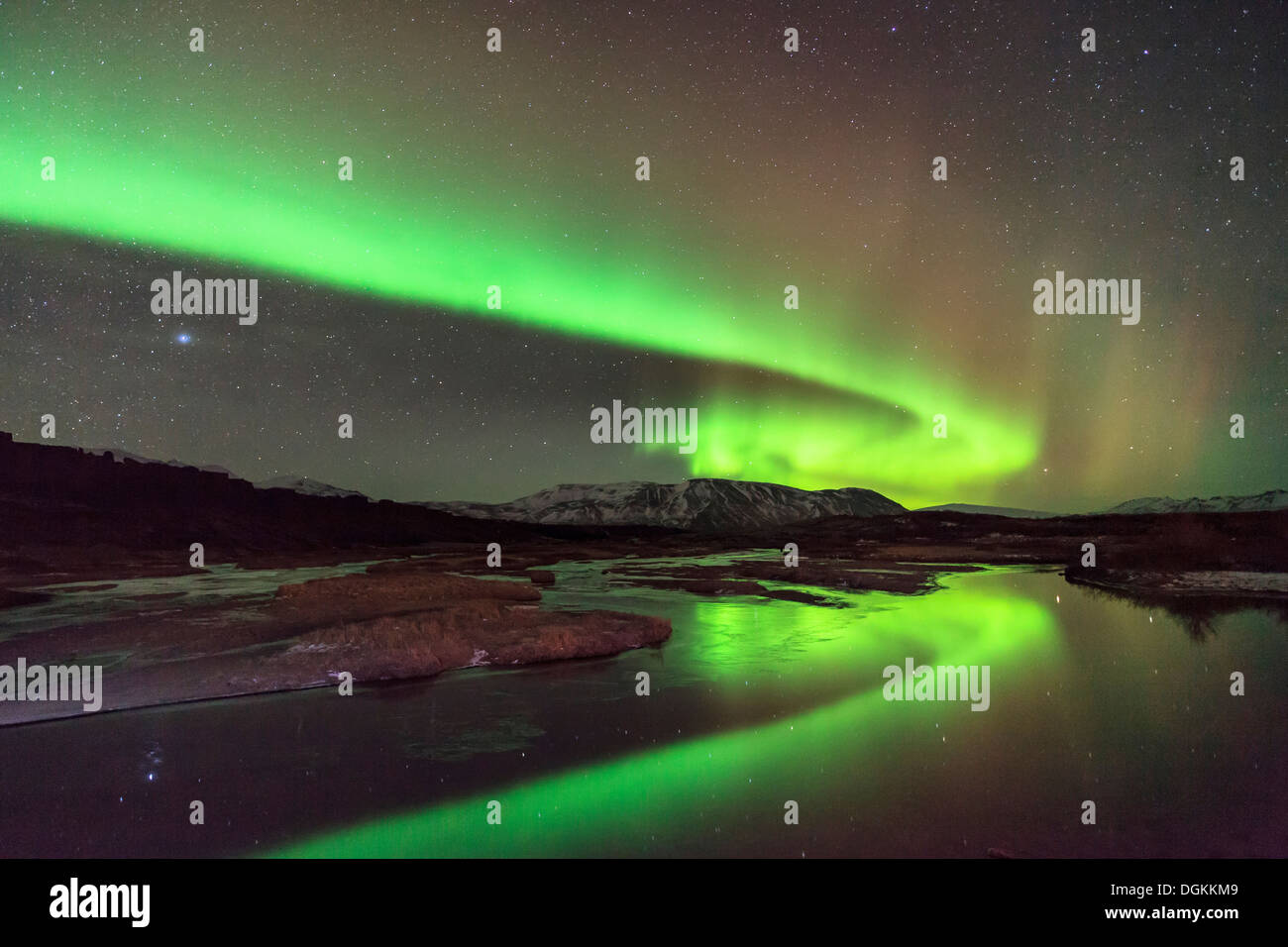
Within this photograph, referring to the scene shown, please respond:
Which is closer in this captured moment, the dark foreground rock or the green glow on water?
the green glow on water

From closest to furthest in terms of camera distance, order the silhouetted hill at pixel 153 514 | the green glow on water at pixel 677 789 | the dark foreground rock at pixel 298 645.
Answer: the green glow on water at pixel 677 789 < the dark foreground rock at pixel 298 645 < the silhouetted hill at pixel 153 514

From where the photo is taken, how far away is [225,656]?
52.8 feet

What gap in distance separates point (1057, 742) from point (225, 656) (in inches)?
656

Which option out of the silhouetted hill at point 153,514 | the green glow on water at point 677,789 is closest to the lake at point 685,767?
the green glow on water at point 677,789

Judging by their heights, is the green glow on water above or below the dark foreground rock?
below
